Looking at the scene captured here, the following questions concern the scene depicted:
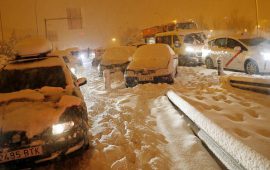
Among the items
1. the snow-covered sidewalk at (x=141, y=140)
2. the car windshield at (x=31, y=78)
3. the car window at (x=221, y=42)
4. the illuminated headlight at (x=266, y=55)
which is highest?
the car window at (x=221, y=42)

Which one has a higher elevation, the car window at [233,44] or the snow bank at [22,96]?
the car window at [233,44]

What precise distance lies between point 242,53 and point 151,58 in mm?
4175

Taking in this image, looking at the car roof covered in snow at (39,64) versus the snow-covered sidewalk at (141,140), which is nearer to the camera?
the snow-covered sidewalk at (141,140)

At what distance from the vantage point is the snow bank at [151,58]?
11.0 meters

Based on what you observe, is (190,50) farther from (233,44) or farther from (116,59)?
(116,59)

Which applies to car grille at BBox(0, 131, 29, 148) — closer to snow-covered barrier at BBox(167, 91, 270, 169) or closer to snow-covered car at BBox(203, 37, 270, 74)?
snow-covered barrier at BBox(167, 91, 270, 169)

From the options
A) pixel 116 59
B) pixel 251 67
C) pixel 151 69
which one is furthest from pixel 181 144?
pixel 116 59

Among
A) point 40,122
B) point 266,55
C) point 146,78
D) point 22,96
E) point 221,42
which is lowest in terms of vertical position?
point 40,122

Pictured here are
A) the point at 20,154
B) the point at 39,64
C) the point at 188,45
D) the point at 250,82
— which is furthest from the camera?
the point at 188,45

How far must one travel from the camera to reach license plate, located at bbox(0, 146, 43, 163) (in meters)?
4.10

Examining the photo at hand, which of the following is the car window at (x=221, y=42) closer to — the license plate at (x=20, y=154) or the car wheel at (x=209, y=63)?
the car wheel at (x=209, y=63)

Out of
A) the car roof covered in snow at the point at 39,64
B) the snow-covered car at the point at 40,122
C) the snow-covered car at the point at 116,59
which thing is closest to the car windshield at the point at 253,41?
the snow-covered car at the point at 116,59

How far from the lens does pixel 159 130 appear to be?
5957 mm

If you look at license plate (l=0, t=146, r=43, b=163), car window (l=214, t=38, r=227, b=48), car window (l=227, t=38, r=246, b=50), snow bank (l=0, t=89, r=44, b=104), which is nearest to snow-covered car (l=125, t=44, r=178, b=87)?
car window (l=227, t=38, r=246, b=50)
